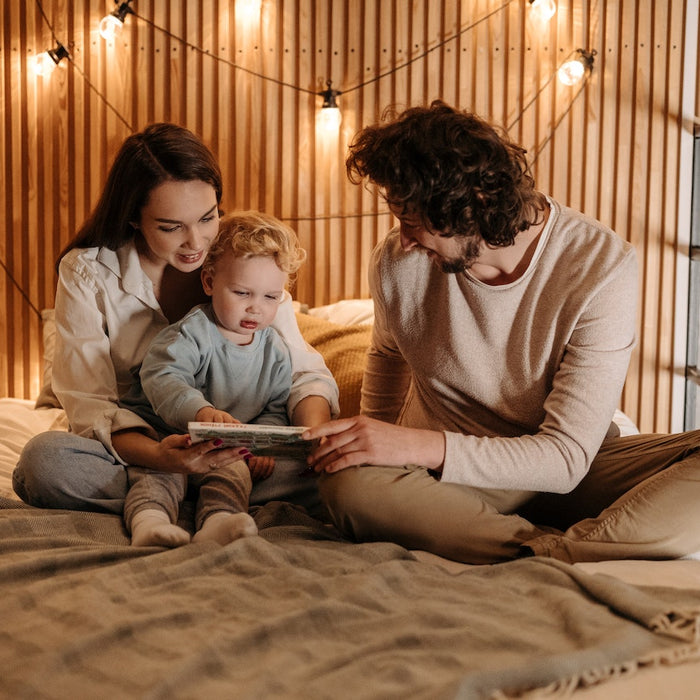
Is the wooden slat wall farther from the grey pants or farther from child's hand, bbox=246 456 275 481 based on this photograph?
the grey pants

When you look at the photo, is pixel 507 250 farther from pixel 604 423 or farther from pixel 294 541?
pixel 294 541

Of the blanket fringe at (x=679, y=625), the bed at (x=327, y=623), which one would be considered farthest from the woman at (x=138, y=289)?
the blanket fringe at (x=679, y=625)

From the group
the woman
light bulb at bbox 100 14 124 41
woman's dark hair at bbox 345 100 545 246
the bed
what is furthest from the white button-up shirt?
light bulb at bbox 100 14 124 41

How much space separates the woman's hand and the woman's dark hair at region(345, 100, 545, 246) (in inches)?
16.8

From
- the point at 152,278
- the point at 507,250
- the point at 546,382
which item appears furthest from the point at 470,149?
the point at 152,278

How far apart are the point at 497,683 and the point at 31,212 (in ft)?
11.5

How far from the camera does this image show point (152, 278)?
2.34 m

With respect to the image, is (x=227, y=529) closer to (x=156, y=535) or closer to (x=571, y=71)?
(x=156, y=535)

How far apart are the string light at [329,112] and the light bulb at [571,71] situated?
0.99 meters

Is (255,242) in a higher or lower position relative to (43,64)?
lower

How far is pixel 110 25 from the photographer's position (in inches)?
146

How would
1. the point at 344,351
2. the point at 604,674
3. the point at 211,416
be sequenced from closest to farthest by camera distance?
1. the point at 604,674
2. the point at 211,416
3. the point at 344,351

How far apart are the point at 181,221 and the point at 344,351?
858 millimetres

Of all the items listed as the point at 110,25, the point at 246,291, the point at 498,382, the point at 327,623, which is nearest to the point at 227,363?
the point at 246,291
